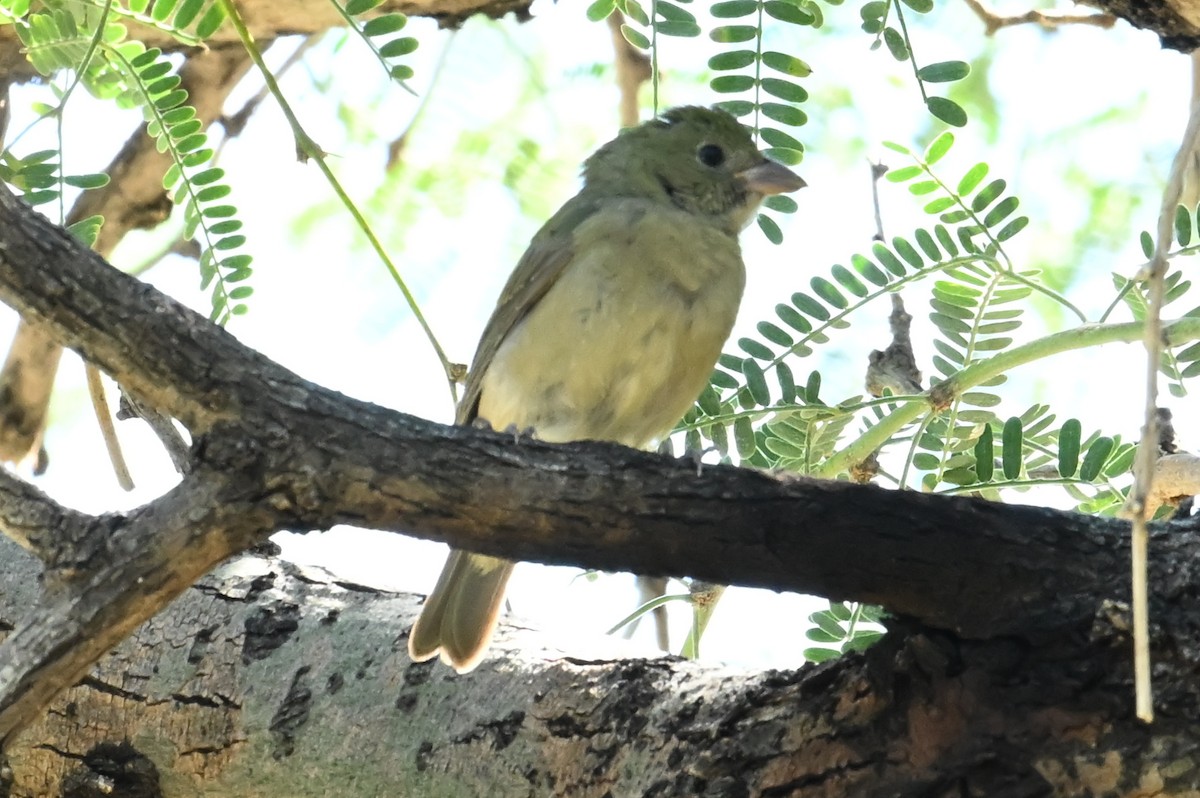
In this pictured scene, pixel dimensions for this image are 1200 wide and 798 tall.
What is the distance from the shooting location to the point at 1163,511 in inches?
121

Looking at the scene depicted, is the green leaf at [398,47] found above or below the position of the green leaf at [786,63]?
below

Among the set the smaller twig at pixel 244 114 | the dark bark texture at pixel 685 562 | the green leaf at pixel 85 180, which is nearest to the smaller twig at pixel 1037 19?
the dark bark texture at pixel 685 562

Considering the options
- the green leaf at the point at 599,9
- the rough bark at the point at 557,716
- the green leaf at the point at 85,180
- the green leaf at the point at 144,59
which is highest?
the green leaf at the point at 599,9

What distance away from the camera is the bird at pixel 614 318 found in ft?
11.6

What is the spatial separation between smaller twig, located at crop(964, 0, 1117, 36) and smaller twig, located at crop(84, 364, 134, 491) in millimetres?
2644

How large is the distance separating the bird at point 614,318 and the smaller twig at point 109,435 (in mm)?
854

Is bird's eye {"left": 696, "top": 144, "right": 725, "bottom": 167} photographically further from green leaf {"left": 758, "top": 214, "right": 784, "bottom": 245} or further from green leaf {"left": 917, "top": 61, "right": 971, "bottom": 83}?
green leaf {"left": 917, "top": 61, "right": 971, "bottom": 83}

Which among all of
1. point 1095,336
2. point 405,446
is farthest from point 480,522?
point 1095,336

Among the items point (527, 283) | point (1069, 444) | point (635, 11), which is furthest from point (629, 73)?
point (1069, 444)

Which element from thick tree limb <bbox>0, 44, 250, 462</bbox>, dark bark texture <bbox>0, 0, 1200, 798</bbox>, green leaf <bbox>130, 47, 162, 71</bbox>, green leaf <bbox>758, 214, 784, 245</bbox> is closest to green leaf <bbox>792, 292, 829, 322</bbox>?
green leaf <bbox>758, 214, 784, 245</bbox>

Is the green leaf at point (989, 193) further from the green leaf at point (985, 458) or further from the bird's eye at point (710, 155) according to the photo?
Answer: the bird's eye at point (710, 155)

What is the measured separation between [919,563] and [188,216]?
1.94 meters

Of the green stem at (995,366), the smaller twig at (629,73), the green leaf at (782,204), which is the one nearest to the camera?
the green stem at (995,366)

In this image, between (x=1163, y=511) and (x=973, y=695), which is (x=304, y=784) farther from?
(x=1163, y=511)
